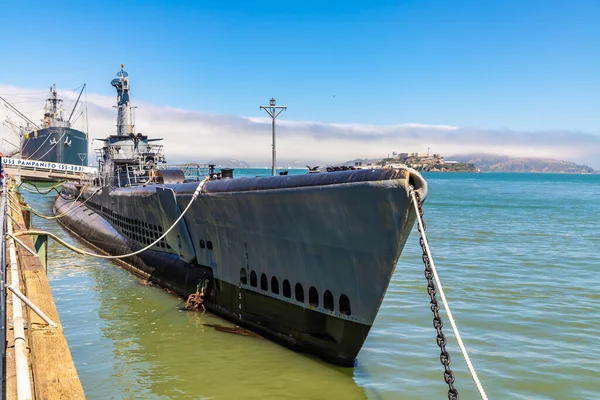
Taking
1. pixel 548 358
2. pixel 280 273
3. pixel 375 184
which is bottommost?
pixel 548 358

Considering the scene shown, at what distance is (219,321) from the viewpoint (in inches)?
511

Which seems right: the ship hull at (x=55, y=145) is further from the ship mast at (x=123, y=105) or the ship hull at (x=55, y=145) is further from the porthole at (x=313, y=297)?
the porthole at (x=313, y=297)

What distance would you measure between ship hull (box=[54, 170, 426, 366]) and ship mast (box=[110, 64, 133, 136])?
1515cm

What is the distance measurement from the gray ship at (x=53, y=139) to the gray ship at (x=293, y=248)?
196 ft

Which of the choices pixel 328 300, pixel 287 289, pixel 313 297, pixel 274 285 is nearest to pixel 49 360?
pixel 328 300

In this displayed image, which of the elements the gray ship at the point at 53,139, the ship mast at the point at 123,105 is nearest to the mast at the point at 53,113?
the gray ship at the point at 53,139

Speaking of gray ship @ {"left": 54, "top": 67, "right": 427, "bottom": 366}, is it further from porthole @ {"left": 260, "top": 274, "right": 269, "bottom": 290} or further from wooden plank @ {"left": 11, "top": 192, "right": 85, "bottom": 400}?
wooden plank @ {"left": 11, "top": 192, "right": 85, "bottom": 400}

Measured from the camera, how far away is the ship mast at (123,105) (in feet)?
97.7

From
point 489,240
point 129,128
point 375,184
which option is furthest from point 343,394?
point 129,128

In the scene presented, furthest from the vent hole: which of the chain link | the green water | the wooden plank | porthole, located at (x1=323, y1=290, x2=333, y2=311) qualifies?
the wooden plank

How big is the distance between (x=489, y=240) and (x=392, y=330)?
708 inches

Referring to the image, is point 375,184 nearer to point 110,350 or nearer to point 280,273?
point 280,273

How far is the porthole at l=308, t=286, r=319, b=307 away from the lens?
10.1 meters

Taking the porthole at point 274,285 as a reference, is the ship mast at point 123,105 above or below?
above
